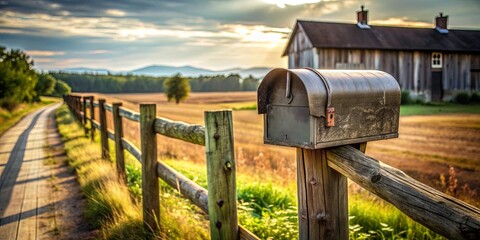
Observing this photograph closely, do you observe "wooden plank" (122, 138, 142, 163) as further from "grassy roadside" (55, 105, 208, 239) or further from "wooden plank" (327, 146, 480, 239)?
"wooden plank" (327, 146, 480, 239)

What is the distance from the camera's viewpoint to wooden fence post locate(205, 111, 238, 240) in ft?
8.93

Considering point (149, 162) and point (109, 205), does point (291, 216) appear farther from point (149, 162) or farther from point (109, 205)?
point (109, 205)

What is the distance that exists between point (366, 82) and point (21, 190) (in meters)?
5.94

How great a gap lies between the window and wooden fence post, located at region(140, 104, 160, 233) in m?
Result: 27.6

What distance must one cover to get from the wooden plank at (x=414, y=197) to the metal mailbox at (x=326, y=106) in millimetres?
133

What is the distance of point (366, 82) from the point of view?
1.94 meters

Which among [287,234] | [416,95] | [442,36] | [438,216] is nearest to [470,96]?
[416,95]

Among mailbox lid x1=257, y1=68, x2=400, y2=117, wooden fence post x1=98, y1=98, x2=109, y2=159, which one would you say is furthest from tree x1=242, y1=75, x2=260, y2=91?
mailbox lid x1=257, y1=68, x2=400, y2=117

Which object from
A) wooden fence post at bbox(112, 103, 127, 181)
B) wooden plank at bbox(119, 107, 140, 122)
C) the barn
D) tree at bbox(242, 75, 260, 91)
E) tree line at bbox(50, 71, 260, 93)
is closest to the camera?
wooden plank at bbox(119, 107, 140, 122)

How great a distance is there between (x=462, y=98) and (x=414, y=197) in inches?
1110

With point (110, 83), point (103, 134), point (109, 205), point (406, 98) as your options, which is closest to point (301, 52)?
point (406, 98)

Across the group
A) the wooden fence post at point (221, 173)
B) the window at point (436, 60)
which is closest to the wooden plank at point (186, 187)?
the wooden fence post at point (221, 173)

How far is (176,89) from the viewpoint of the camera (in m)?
62.5

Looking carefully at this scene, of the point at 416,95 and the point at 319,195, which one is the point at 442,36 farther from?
the point at 319,195
